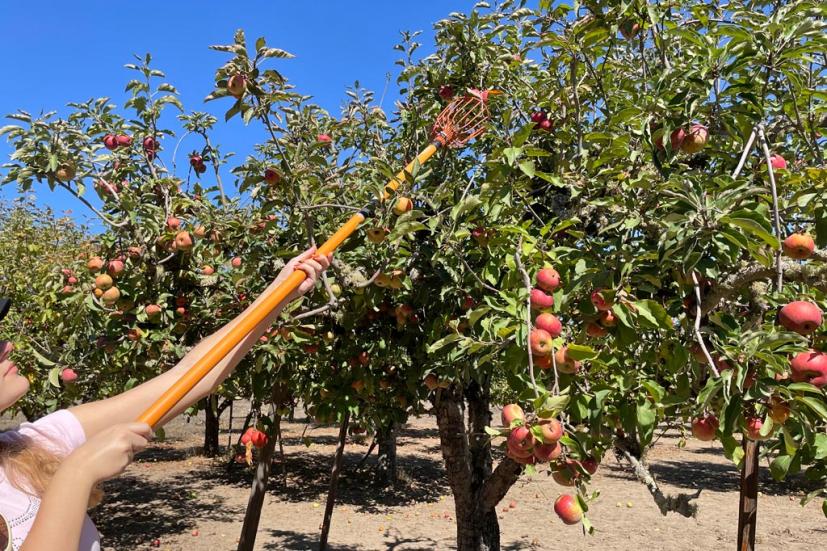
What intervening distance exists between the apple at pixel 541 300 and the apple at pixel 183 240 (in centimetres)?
235

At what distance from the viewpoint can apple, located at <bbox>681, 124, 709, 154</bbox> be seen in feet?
6.77

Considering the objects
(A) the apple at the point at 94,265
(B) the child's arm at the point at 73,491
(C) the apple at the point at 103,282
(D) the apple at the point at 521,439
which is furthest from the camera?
(A) the apple at the point at 94,265

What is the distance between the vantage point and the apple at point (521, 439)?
6.17ft

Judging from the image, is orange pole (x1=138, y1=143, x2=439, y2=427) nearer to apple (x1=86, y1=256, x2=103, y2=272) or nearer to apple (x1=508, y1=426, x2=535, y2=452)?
apple (x1=508, y1=426, x2=535, y2=452)

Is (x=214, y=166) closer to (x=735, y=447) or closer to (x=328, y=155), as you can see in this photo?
(x=328, y=155)

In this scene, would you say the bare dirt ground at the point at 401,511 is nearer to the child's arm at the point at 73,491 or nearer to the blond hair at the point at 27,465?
the blond hair at the point at 27,465

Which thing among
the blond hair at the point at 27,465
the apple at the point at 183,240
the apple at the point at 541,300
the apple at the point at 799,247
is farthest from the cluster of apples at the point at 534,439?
the apple at the point at 183,240

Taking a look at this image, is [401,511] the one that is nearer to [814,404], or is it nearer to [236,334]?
[236,334]

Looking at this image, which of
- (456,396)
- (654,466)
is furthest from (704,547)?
(654,466)

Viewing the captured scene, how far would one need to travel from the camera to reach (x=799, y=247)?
2.06m

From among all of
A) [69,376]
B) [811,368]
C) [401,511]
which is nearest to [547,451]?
[811,368]

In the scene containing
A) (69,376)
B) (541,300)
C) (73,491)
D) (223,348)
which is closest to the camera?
(73,491)

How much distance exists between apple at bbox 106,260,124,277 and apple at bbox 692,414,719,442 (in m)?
3.29

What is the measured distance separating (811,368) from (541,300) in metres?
0.85
